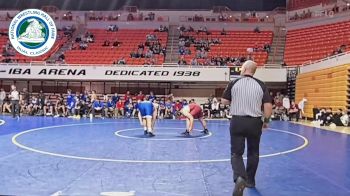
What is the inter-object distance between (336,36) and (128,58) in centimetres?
1560

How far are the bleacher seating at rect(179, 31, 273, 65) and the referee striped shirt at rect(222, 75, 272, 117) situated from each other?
2661 centimetres

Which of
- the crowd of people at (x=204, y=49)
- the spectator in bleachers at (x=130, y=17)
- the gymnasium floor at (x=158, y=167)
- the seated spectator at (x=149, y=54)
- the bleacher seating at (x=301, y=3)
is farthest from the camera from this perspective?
the spectator in bleachers at (x=130, y=17)

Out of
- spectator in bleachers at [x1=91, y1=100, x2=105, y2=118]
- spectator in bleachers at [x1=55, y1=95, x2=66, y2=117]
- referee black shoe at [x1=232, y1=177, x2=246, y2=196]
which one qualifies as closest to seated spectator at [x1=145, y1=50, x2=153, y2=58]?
spectator in bleachers at [x1=91, y1=100, x2=105, y2=118]

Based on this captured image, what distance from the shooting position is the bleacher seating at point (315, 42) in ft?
95.5

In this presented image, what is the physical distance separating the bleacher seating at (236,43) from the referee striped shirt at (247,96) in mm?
26614

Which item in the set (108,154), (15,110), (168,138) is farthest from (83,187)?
(15,110)

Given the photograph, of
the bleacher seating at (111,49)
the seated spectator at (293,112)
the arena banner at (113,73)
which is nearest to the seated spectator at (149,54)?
the bleacher seating at (111,49)

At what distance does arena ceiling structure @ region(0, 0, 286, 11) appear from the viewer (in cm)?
3869

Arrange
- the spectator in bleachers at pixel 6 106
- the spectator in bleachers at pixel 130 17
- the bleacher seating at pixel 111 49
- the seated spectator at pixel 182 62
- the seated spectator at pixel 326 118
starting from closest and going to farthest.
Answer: the seated spectator at pixel 326 118, the spectator in bleachers at pixel 6 106, the seated spectator at pixel 182 62, the bleacher seating at pixel 111 49, the spectator in bleachers at pixel 130 17

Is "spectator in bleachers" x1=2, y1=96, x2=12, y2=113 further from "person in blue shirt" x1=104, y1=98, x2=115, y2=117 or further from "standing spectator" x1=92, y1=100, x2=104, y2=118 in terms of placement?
"person in blue shirt" x1=104, y1=98, x2=115, y2=117

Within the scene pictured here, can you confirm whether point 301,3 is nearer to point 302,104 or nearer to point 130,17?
point 302,104

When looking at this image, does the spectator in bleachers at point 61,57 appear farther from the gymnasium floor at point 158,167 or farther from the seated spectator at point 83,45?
the gymnasium floor at point 158,167

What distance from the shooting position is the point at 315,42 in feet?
103

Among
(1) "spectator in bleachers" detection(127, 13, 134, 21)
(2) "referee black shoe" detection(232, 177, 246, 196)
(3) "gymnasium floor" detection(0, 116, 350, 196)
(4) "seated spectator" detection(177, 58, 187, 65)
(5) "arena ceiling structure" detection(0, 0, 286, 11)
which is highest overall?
(5) "arena ceiling structure" detection(0, 0, 286, 11)
